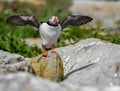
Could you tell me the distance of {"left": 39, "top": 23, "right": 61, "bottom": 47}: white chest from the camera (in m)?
7.43

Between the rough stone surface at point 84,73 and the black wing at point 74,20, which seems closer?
the rough stone surface at point 84,73

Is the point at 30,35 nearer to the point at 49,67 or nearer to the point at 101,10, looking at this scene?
the point at 101,10

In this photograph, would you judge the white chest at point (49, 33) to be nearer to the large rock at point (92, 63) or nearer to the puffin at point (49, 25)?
the puffin at point (49, 25)

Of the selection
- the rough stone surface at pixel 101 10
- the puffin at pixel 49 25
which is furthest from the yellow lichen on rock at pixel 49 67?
the rough stone surface at pixel 101 10

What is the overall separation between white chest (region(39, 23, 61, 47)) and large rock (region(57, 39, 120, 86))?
1.67 feet

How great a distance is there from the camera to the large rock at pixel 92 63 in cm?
715

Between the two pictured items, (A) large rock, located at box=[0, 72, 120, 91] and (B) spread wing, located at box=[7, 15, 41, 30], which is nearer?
(A) large rock, located at box=[0, 72, 120, 91]

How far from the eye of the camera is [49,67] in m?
7.54

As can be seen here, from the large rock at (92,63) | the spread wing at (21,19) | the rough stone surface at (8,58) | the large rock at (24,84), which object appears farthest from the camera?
the rough stone surface at (8,58)

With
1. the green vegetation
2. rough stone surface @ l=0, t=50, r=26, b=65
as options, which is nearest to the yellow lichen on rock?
rough stone surface @ l=0, t=50, r=26, b=65

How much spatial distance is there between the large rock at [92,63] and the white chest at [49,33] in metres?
0.51

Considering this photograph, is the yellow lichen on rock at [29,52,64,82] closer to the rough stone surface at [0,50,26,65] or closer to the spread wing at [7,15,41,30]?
the spread wing at [7,15,41,30]

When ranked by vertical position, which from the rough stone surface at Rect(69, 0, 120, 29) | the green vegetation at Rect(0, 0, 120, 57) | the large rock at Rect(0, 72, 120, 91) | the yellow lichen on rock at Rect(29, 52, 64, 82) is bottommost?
the rough stone surface at Rect(69, 0, 120, 29)

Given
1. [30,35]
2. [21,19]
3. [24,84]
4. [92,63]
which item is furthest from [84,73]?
[30,35]
